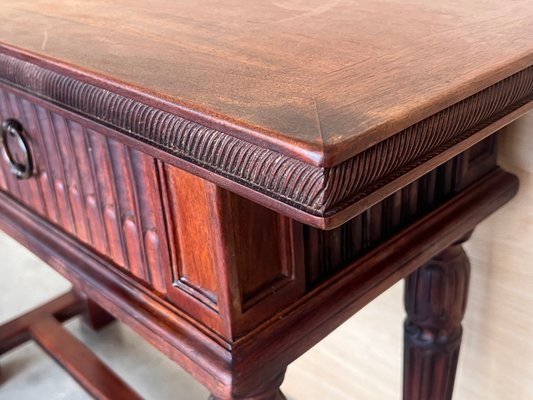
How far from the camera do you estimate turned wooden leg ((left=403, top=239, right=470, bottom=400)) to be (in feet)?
2.00

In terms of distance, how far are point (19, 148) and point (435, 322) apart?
1.35 feet

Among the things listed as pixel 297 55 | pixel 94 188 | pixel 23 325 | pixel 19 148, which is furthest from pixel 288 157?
pixel 23 325

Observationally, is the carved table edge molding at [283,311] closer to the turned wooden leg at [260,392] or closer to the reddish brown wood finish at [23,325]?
the turned wooden leg at [260,392]

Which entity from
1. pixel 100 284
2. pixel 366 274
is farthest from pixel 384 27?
pixel 100 284

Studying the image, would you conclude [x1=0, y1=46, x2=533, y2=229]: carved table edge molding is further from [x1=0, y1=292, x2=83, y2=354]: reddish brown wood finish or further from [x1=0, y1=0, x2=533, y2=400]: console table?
[x1=0, y1=292, x2=83, y2=354]: reddish brown wood finish

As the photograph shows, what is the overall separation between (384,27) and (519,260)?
296 millimetres

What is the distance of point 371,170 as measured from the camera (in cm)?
29

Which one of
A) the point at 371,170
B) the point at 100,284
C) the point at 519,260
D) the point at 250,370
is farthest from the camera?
the point at 519,260

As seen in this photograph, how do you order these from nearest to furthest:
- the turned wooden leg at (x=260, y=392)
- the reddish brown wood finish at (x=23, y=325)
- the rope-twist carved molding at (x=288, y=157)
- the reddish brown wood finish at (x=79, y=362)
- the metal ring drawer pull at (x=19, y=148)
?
1. the rope-twist carved molding at (x=288, y=157)
2. the turned wooden leg at (x=260, y=392)
3. the metal ring drawer pull at (x=19, y=148)
4. the reddish brown wood finish at (x=79, y=362)
5. the reddish brown wood finish at (x=23, y=325)

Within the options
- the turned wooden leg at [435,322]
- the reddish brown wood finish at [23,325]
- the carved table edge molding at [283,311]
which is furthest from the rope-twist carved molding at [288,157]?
the reddish brown wood finish at [23,325]

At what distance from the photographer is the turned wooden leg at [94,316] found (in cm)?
107

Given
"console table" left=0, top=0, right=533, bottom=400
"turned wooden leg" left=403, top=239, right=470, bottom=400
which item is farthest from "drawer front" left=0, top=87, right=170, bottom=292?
"turned wooden leg" left=403, top=239, right=470, bottom=400

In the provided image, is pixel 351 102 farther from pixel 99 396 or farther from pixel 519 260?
pixel 99 396

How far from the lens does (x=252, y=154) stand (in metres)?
0.29
